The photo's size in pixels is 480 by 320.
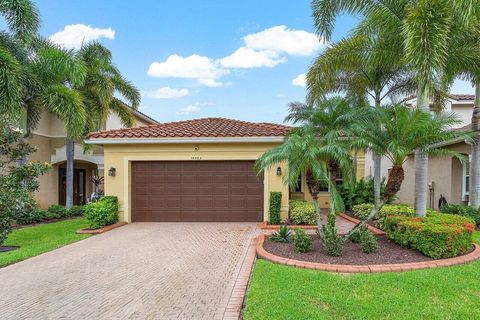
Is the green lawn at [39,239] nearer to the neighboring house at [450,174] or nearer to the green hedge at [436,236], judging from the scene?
the green hedge at [436,236]

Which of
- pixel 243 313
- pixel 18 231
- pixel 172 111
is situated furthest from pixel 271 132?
pixel 172 111

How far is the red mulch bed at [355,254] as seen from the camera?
22.9 ft

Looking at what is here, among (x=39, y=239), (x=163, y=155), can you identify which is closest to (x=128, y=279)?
(x=39, y=239)

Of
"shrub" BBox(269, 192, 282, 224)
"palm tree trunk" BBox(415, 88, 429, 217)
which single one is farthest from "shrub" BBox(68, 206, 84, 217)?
"palm tree trunk" BBox(415, 88, 429, 217)

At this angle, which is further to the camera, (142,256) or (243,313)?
(142,256)

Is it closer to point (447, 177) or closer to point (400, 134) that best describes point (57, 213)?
point (400, 134)

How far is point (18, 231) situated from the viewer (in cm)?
1223

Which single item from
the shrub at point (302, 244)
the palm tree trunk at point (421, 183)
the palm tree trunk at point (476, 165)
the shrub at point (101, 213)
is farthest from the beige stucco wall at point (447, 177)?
the shrub at point (101, 213)

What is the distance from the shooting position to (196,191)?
1336 centimetres

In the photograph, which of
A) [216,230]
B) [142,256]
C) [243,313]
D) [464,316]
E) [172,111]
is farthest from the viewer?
[172,111]

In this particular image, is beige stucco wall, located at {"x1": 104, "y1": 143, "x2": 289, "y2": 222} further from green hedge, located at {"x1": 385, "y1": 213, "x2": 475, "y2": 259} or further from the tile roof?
green hedge, located at {"x1": 385, "y1": 213, "x2": 475, "y2": 259}

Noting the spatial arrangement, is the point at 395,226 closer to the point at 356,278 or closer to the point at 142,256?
the point at 356,278

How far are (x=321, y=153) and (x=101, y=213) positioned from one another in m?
8.22

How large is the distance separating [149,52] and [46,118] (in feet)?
25.1
